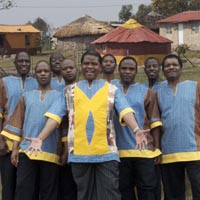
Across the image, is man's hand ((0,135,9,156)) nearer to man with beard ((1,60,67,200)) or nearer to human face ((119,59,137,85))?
man with beard ((1,60,67,200))

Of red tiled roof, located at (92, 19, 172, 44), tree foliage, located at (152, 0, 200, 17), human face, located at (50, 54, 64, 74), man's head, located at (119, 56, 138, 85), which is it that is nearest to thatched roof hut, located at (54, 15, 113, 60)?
tree foliage, located at (152, 0, 200, 17)

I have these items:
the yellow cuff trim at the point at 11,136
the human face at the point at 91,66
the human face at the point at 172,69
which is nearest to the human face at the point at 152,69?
the human face at the point at 172,69

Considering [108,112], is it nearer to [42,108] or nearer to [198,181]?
[42,108]

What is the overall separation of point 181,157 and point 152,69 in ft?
4.01

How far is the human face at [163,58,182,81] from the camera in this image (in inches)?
177

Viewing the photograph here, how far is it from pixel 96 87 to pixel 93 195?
3.00 ft

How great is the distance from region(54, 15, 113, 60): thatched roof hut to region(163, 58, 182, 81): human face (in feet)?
111

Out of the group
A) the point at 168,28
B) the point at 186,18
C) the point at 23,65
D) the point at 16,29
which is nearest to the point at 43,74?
the point at 23,65

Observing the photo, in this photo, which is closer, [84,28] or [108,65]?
[108,65]

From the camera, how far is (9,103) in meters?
4.82

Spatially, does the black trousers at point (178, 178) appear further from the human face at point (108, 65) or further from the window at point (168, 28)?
the window at point (168, 28)

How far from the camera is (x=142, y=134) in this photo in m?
3.96

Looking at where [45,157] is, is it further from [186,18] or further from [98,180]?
[186,18]

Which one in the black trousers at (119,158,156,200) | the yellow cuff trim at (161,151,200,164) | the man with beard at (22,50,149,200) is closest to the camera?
the man with beard at (22,50,149,200)
